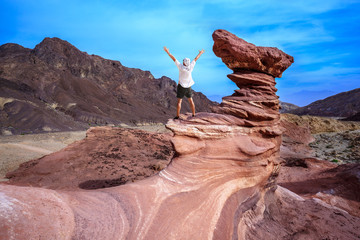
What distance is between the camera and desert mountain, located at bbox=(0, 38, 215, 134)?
24750 mm

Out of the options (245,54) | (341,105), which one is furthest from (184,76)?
(341,105)

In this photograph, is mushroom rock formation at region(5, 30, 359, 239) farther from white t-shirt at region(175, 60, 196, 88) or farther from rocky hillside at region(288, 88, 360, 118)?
rocky hillside at region(288, 88, 360, 118)

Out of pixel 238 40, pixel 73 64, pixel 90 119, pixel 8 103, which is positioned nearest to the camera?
pixel 238 40

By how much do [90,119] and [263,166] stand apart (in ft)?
103

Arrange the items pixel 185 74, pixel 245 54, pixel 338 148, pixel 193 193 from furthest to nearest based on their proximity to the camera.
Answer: pixel 338 148 → pixel 185 74 → pixel 245 54 → pixel 193 193

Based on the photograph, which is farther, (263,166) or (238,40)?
(238,40)

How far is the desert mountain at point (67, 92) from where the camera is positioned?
24750 mm

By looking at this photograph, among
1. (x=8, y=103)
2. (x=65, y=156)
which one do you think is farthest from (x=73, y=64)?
(x=65, y=156)

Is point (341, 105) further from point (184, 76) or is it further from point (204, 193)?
point (204, 193)

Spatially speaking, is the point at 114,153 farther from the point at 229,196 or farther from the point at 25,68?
the point at 25,68

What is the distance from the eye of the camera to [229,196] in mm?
4285

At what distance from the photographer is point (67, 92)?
3847cm

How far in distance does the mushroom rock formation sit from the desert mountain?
72.4 ft

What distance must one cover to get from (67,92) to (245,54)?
128 feet
